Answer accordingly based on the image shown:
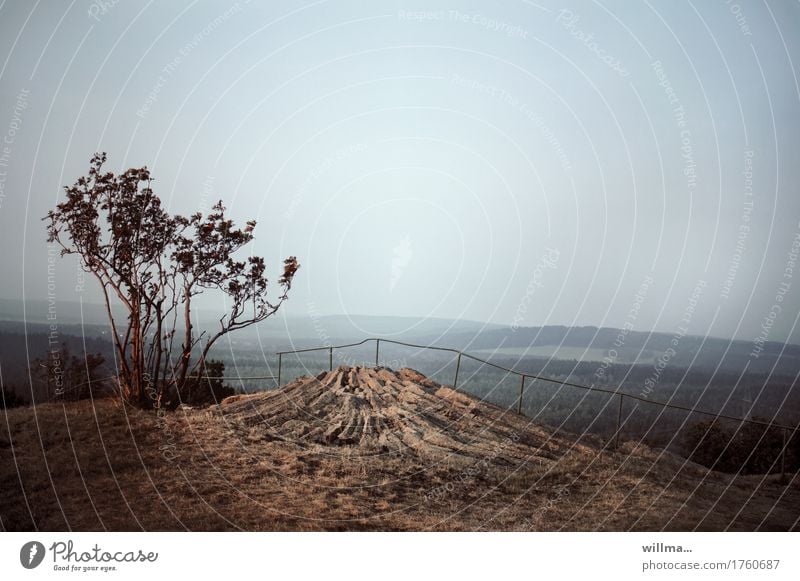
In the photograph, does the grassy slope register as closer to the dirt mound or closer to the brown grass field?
the brown grass field

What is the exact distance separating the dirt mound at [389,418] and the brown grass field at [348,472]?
0.03 m

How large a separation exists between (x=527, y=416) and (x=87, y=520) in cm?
779

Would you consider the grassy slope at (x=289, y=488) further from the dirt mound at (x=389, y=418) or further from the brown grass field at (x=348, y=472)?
the dirt mound at (x=389, y=418)

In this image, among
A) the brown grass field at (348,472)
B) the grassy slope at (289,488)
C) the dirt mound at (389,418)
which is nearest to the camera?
the grassy slope at (289,488)

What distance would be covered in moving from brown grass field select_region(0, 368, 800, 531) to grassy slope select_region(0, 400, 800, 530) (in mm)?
25

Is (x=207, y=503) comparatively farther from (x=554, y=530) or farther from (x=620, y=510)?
(x=620, y=510)

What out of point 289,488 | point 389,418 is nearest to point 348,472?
point 289,488

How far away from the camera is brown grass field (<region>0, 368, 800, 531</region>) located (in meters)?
8.61

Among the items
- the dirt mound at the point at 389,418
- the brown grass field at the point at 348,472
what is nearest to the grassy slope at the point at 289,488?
the brown grass field at the point at 348,472

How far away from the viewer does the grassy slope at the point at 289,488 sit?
8.48 meters

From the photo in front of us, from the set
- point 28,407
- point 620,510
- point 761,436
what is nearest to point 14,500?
point 28,407

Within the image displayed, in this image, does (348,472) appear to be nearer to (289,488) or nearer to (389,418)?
(289,488)

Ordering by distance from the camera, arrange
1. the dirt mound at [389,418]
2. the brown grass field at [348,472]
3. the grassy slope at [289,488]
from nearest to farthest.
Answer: the grassy slope at [289,488] < the brown grass field at [348,472] < the dirt mound at [389,418]

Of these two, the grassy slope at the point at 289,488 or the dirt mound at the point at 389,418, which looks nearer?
the grassy slope at the point at 289,488
